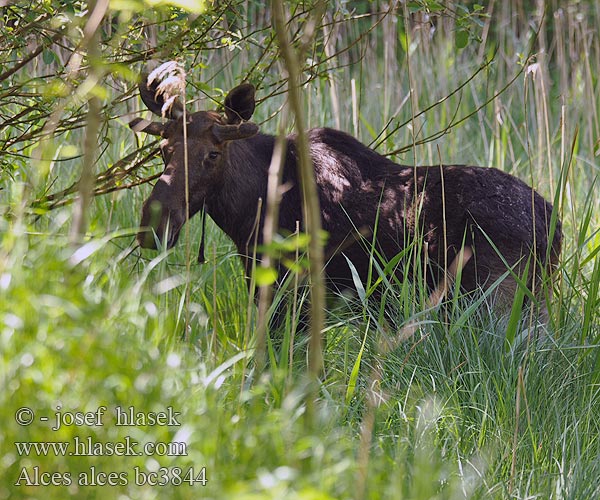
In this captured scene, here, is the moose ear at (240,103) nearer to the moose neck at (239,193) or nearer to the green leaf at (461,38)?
the moose neck at (239,193)

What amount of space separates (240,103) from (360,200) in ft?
2.58

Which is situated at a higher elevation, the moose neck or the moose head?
the moose head

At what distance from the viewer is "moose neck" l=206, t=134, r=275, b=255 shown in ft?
14.6

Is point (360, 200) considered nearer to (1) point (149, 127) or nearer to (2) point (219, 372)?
(1) point (149, 127)

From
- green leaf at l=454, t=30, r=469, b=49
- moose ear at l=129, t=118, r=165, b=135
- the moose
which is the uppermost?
green leaf at l=454, t=30, r=469, b=49

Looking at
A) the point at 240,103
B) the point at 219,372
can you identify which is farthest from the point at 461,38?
the point at 219,372

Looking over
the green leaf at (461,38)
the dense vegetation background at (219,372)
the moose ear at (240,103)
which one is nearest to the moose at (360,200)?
the moose ear at (240,103)

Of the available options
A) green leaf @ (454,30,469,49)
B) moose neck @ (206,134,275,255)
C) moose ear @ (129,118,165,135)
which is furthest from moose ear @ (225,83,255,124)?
green leaf @ (454,30,469,49)

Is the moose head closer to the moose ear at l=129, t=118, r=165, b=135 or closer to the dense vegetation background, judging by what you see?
the moose ear at l=129, t=118, r=165, b=135

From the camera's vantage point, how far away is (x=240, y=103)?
13.9 feet

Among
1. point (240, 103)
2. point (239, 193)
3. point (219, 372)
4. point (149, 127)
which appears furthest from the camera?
point (239, 193)

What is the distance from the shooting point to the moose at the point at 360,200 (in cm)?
420

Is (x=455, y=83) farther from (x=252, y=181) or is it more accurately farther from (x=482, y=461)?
(x=482, y=461)

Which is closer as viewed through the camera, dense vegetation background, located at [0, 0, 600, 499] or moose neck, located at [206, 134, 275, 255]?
dense vegetation background, located at [0, 0, 600, 499]
